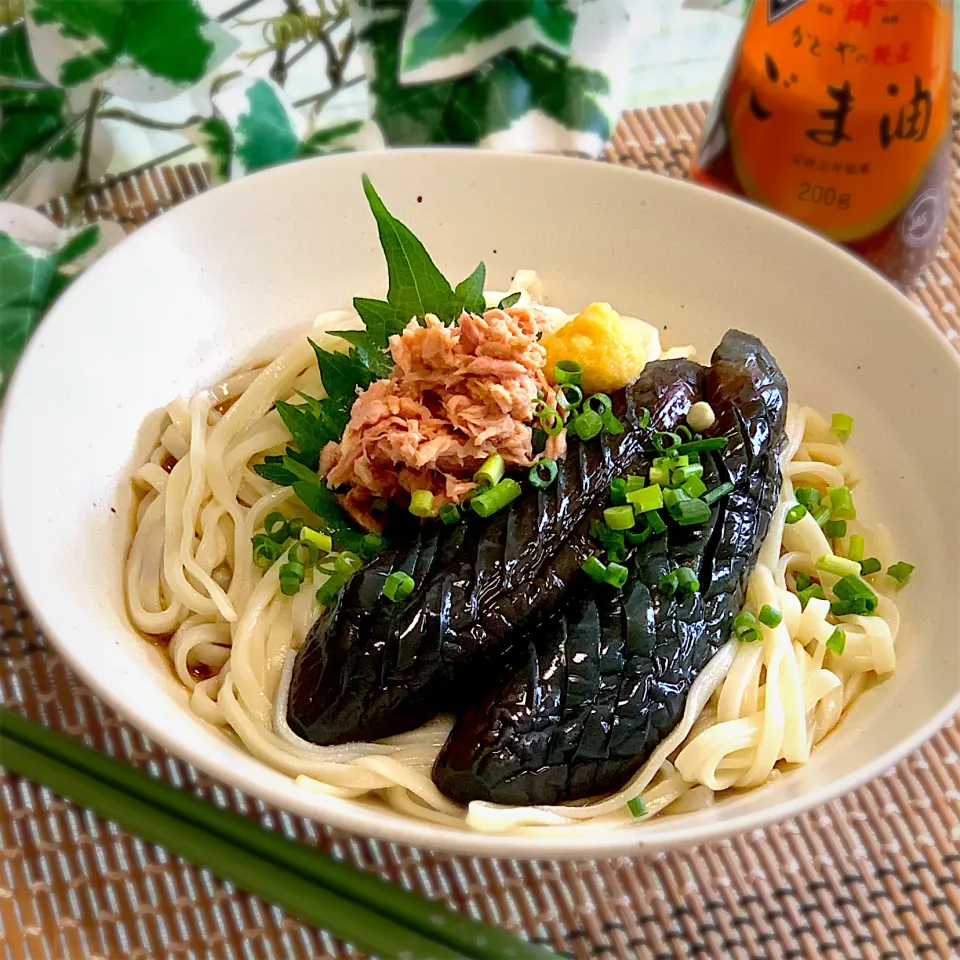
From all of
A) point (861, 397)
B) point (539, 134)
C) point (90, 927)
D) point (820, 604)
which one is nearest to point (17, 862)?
point (90, 927)

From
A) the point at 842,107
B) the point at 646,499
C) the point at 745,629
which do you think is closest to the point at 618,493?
the point at 646,499

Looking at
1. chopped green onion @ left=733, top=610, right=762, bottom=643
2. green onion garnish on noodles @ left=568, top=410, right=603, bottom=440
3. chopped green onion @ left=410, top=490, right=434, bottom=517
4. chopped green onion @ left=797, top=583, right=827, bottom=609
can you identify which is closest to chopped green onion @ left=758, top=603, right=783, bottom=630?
chopped green onion @ left=733, top=610, right=762, bottom=643

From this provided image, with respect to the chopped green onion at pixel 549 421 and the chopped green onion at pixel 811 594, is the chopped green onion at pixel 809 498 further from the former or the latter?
the chopped green onion at pixel 549 421

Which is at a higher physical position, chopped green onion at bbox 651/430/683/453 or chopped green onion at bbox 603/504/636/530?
chopped green onion at bbox 651/430/683/453

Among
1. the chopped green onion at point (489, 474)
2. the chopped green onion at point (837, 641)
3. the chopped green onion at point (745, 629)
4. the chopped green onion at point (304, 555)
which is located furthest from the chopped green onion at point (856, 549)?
the chopped green onion at point (304, 555)

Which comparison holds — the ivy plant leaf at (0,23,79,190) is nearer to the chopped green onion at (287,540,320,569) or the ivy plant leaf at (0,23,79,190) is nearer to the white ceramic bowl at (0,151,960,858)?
the white ceramic bowl at (0,151,960,858)

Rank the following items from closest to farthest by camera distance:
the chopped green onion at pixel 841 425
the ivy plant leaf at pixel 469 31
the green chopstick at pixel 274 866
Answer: the green chopstick at pixel 274 866 → the chopped green onion at pixel 841 425 → the ivy plant leaf at pixel 469 31

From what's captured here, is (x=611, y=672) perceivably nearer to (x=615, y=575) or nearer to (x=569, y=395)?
(x=615, y=575)
